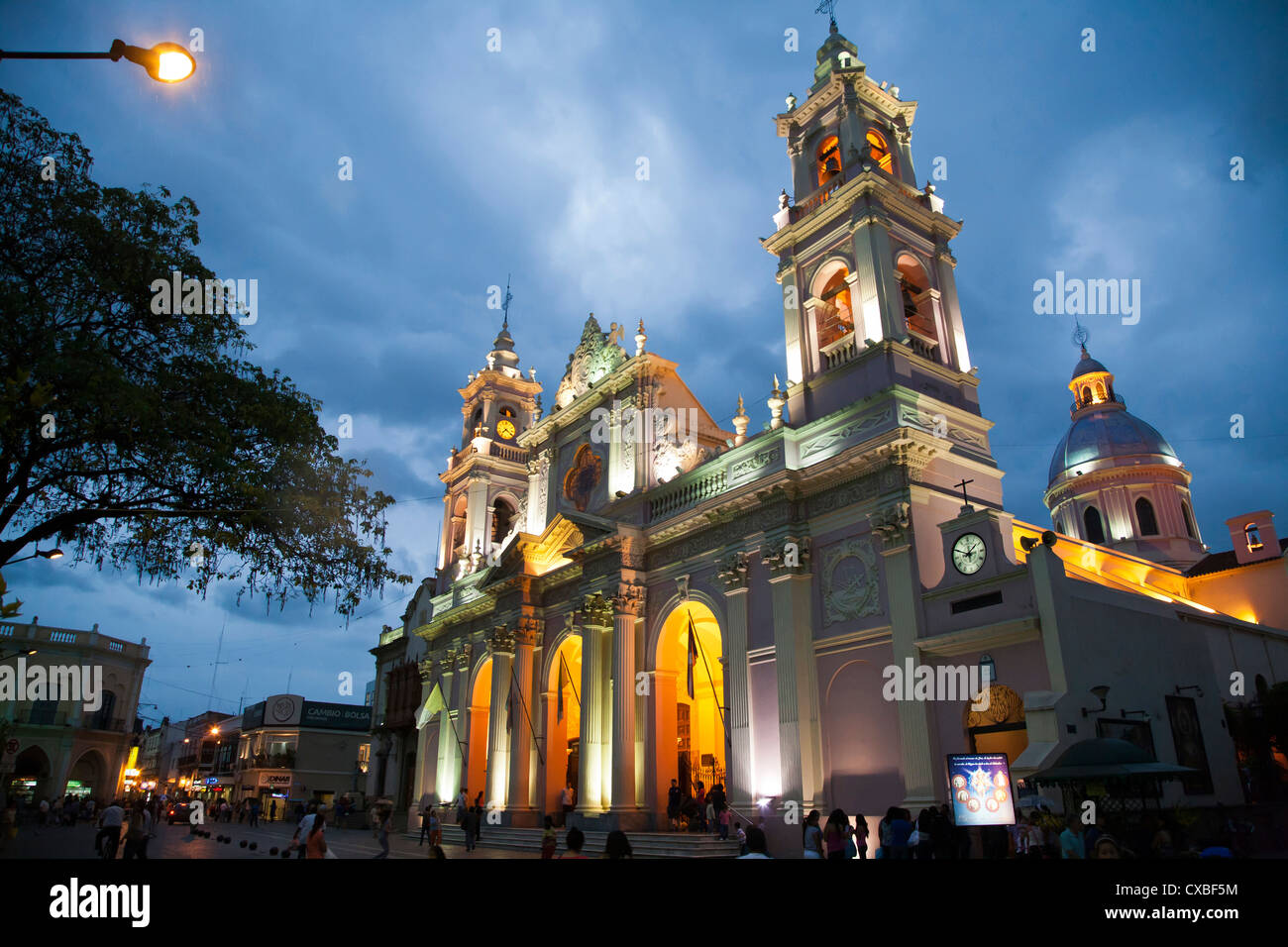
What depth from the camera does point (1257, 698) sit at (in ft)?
68.0

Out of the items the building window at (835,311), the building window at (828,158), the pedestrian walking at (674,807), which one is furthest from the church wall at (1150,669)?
the building window at (828,158)

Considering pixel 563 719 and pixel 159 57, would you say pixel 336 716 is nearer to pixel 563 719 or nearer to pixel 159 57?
pixel 563 719

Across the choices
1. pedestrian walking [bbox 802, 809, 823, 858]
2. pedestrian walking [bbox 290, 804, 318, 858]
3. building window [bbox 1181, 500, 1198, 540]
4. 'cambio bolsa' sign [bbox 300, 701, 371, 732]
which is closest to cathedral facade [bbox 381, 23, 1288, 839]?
pedestrian walking [bbox 802, 809, 823, 858]

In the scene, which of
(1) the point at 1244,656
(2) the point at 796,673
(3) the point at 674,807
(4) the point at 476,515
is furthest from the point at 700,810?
(4) the point at 476,515

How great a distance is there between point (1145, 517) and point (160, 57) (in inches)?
1838

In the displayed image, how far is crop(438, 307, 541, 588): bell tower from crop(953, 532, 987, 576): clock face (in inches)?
864

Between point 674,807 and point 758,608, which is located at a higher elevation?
point 758,608

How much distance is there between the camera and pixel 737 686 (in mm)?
21094

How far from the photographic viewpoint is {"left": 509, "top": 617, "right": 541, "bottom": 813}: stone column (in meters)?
27.8

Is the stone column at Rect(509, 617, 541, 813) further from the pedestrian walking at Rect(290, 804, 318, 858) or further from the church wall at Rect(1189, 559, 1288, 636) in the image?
the church wall at Rect(1189, 559, 1288, 636)

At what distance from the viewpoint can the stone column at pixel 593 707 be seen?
24.3m

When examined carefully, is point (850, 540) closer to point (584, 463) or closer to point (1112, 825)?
point (1112, 825)

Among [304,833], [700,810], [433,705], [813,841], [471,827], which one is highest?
[433,705]
